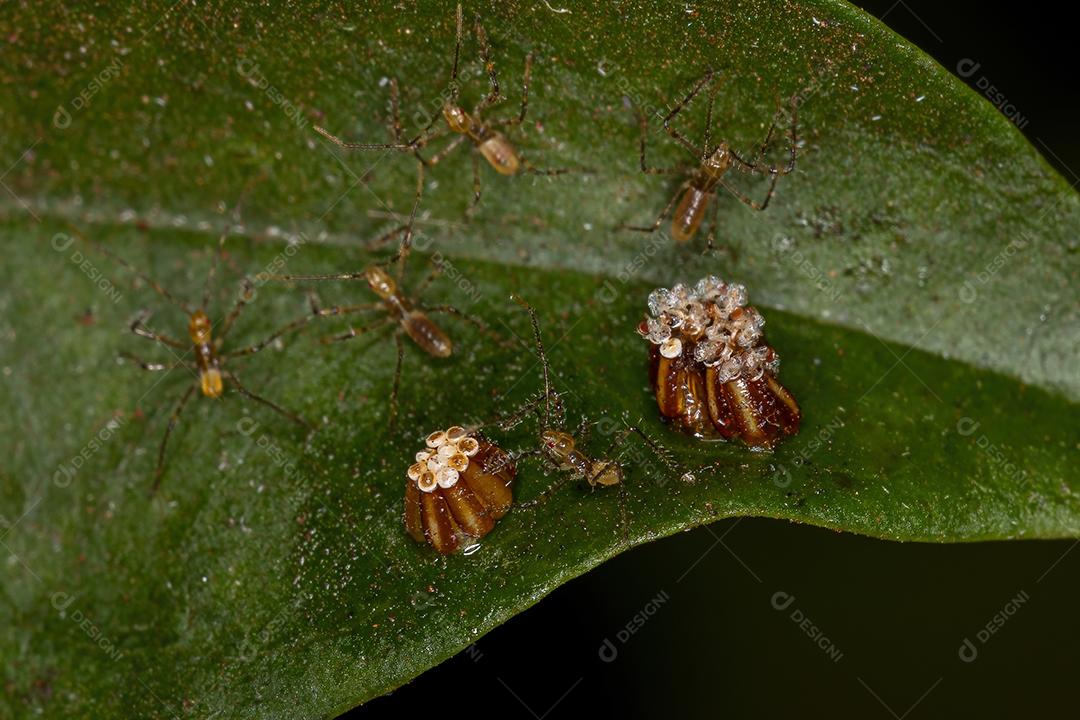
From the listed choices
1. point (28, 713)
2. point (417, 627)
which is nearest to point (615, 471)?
point (417, 627)

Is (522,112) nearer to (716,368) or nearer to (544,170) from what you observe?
(544,170)

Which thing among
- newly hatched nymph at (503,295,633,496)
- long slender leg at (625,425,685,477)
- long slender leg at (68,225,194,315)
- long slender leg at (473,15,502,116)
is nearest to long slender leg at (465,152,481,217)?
long slender leg at (473,15,502,116)

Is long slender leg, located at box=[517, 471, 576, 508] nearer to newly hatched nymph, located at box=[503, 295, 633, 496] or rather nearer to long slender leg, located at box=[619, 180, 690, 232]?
newly hatched nymph, located at box=[503, 295, 633, 496]

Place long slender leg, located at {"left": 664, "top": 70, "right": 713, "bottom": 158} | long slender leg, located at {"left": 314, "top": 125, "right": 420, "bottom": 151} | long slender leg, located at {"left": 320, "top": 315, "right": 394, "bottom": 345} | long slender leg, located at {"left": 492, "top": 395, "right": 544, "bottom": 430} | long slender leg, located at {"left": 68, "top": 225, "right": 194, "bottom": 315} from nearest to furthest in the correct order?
long slender leg, located at {"left": 664, "top": 70, "right": 713, "bottom": 158}
long slender leg, located at {"left": 492, "top": 395, "right": 544, "bottom": 430}
long slender leg, located at {"left": 314, "top": 125, "right": 420, "bottom": 151}
long slender leg, located at {"left": 320, "top": 315, "right": 394, "bottom": 345}
long slender leg, located at {"left": 68, "top": 225, "right": 194, "bottom": 315}

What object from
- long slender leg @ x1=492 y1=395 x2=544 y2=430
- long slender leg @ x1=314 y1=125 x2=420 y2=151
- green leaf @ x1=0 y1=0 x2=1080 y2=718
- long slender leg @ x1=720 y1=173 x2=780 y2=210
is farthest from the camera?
long slender leg @ x1=314 y1=125 x2=420 y2=151

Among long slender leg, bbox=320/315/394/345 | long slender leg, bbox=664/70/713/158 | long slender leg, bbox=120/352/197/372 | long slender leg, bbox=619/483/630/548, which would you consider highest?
long slender leg, bbox=664/70/713/158

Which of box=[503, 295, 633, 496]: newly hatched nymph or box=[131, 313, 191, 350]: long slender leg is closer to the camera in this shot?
box=[503, 295, 633, 496]: newly hatched nymph

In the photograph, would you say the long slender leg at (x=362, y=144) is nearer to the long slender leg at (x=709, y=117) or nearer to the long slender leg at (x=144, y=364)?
the long slender leg at (x=709, y=117)
